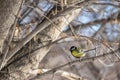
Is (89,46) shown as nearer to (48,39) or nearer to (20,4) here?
(48,39)

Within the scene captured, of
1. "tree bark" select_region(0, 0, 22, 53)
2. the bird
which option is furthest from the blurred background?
"tree bark" select_region(0, 0, 22, 53)

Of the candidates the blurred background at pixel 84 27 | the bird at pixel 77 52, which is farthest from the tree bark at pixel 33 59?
the bird at pixel 77 52

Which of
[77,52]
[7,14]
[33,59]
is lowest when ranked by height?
[77,52]

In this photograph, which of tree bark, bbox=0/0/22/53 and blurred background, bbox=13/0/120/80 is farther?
blurred background, bbox=13/0/120/80

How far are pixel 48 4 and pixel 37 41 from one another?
15.5 inches

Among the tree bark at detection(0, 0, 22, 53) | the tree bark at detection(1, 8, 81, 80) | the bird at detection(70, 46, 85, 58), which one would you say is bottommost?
the bird at detection(70, 46, 85, 58)

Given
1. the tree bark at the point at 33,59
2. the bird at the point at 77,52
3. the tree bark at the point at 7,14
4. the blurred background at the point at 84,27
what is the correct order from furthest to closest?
the bird at the point at 77,52 → the tree bark at the point at 33,59 → the blurred background at the point at 84,27 → the tree bark at the point at 7,14

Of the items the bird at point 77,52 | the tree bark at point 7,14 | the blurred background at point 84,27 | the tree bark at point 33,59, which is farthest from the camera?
the bird at point 77,52

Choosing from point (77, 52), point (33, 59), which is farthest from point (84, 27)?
point (33, 59)

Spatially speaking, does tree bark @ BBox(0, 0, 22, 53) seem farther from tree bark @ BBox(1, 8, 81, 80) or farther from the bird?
the bird

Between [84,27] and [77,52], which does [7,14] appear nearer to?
[77,52]

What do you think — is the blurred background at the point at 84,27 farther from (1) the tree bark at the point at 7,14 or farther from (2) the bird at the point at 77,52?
(1) the tree bark at the point at 7,14

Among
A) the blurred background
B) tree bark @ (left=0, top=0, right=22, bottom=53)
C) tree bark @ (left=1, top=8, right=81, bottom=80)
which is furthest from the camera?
tree bark @ (left=1, top=8, right=81, bottom=80)

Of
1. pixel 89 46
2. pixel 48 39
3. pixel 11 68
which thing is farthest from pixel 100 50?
pixel 11 68
